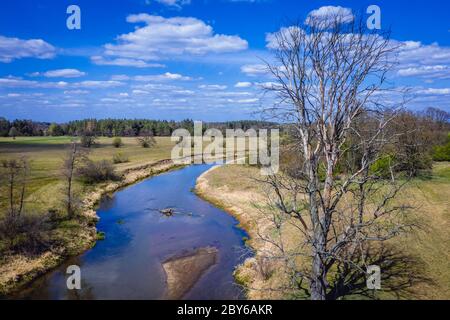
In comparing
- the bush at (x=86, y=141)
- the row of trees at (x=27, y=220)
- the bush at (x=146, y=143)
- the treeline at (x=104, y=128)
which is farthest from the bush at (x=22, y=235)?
the treeline at (x=104, y=128)

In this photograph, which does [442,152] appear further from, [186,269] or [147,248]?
[147,248]

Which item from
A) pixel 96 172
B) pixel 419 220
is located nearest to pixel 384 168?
pixel 419 220

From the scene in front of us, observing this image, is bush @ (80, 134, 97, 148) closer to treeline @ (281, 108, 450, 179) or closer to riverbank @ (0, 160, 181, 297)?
riverbank @ (0, 160, 181, 297)

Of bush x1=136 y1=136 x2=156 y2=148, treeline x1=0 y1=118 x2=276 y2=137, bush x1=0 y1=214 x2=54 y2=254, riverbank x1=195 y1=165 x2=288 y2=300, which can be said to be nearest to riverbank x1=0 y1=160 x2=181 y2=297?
bush x1=0 y1=214 x2=54 y2=254

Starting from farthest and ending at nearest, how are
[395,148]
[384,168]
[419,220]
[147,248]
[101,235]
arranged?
[101,235] < [147,248] < [419,220] < [384,168] < [395,148]

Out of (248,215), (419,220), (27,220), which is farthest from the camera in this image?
(248,215)

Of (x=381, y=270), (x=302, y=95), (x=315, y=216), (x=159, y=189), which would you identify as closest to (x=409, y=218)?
(x=381, y=270)

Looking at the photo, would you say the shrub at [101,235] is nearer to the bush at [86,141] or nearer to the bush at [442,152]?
the bush at [442,152]
